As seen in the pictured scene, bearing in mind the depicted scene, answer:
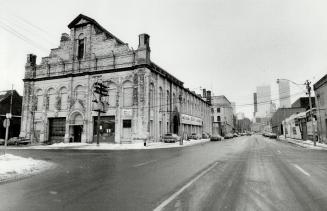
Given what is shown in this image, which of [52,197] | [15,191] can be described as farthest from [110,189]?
[15,191]

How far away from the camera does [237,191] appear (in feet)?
21.6

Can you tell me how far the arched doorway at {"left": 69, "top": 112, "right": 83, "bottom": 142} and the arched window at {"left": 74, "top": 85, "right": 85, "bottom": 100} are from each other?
257 centimetres

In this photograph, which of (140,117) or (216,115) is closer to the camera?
(140,117)

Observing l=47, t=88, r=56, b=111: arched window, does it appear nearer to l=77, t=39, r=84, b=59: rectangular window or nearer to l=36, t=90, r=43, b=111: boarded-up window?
l=36, t=90, r=43, b=111: boarded-up window

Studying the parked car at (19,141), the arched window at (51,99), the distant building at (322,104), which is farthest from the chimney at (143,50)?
the distant building at (322,104)

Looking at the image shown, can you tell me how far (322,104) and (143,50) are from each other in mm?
25932

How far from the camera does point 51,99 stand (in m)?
42.2

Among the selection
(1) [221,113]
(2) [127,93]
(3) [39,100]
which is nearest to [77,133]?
(3) [39,100]

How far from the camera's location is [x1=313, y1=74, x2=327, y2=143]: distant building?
33.6 meters

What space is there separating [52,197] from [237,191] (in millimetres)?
4641

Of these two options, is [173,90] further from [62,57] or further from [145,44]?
[62,57]

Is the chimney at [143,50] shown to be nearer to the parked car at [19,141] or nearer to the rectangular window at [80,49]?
the rectangular window at [80,49]

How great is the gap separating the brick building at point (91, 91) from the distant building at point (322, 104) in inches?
763

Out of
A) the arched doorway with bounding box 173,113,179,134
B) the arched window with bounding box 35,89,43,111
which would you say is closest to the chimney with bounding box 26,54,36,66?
the arched window with bounding box 35,89,43,111
